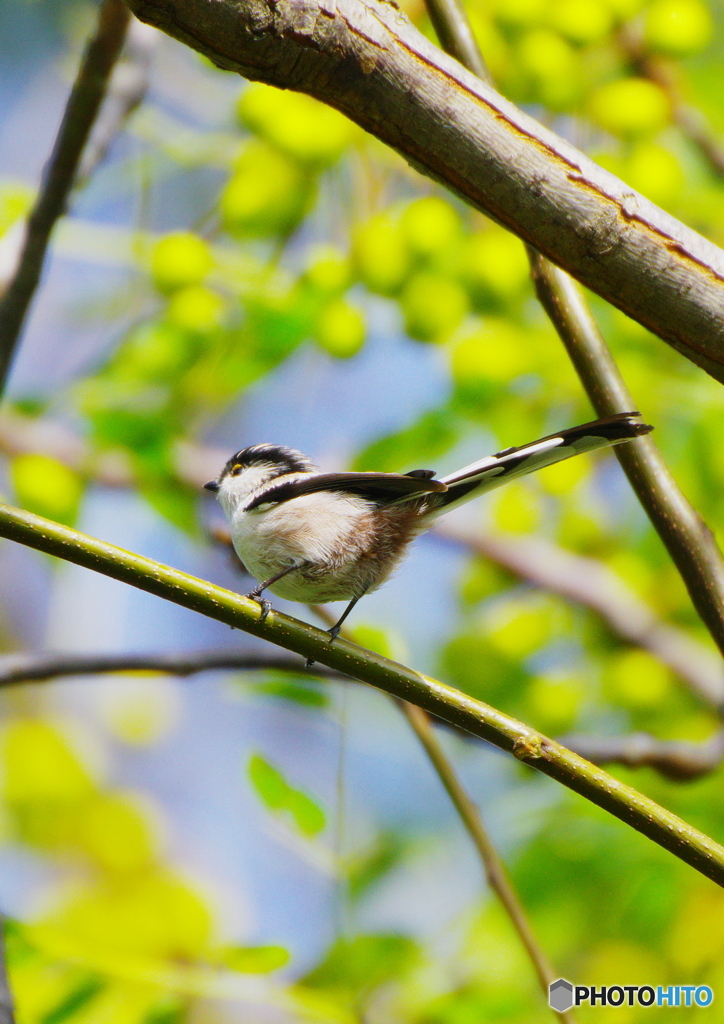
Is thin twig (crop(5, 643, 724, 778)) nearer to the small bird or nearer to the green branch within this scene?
the small bird

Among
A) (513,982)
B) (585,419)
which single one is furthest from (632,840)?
(585,419)

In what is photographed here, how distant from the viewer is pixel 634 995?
2463 millimetres

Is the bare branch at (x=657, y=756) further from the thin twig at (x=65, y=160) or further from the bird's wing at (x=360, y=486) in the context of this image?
the thin twig at (x=65, y=160)

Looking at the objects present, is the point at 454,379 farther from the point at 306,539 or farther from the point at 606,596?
the point at 606,596

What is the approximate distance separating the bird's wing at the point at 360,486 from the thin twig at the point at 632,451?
0.38 metres

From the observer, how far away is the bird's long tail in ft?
5.32

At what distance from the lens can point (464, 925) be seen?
2.36 meters

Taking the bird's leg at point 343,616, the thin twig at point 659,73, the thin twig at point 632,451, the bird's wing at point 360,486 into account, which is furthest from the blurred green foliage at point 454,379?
the thin twig at point 632,451

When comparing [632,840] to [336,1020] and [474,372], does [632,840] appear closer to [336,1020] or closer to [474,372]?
[336,1020]

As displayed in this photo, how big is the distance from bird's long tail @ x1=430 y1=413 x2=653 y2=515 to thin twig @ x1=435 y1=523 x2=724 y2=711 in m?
1.56

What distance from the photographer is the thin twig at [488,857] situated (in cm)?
176

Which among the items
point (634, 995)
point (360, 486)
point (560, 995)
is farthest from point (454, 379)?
point (634, 995)

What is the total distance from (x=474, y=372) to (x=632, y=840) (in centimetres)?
137

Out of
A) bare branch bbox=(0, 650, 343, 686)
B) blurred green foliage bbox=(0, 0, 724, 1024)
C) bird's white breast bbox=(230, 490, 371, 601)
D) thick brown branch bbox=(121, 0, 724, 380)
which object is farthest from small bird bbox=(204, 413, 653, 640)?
thick brown branch bbox=(121, 0, 724, 380)
